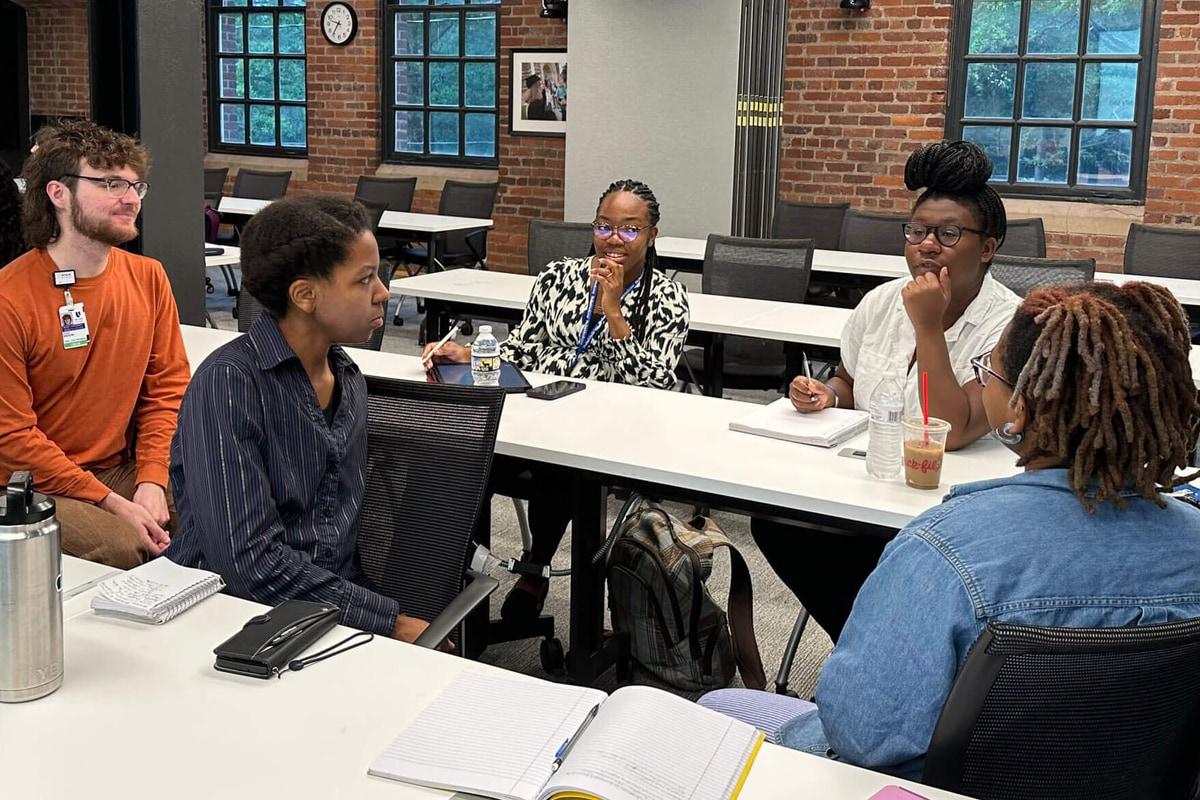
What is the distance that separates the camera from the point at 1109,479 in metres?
1.30

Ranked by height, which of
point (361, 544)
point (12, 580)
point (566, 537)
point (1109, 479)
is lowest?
point (566, 537)

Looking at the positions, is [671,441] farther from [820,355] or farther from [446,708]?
[820,355]

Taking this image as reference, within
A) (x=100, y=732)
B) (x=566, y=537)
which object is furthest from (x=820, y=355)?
(x=100, y=732)

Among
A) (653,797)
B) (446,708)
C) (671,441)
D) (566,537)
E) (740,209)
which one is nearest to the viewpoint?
(653,797)

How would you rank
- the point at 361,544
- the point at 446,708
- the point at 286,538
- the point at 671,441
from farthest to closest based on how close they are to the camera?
the point at 671,441
the point at 361,544
the point at 286,538
the point at 446,708

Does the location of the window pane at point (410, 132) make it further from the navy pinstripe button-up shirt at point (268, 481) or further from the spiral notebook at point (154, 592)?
the spiral notebook at point (154, 592)

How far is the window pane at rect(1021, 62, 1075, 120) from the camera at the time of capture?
7.60 meters

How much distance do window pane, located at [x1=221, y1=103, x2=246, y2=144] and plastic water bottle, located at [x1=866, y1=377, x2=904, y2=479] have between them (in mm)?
9416

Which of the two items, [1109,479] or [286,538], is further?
[286,538]

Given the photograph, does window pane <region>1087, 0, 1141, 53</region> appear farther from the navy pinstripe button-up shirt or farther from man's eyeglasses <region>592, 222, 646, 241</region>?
the navy pinstripe button-up shirt

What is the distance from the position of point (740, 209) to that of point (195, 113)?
398cm

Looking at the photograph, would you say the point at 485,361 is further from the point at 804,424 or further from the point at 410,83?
the point at 410,83

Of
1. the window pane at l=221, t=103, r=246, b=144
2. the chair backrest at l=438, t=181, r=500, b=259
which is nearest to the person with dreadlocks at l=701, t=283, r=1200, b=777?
the chair backrest at l=438, t=181, r=500, b=259

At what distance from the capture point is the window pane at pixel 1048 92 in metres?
7.60
